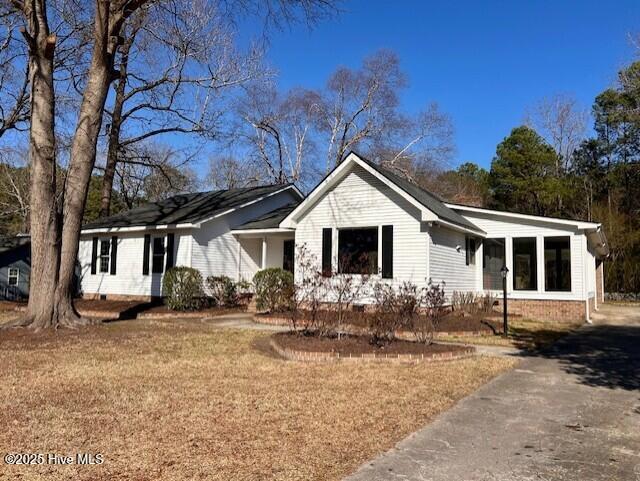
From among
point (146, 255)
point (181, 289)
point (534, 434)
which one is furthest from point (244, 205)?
point (534, 434)

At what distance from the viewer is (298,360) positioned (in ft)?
29.7

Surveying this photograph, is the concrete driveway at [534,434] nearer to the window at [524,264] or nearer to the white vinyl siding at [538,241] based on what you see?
the white vinyl siding at [538,241]

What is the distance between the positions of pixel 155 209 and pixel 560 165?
33.6m

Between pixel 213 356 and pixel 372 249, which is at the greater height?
pixel 372 249

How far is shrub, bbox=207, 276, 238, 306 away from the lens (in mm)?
19147

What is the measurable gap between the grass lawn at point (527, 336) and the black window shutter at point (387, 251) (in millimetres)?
3931

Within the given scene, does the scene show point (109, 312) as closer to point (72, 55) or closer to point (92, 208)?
point (72, 55)

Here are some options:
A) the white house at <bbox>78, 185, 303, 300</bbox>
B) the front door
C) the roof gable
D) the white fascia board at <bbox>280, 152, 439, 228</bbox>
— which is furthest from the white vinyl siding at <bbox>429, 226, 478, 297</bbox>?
the front door

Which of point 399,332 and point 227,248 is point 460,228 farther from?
point 227,248

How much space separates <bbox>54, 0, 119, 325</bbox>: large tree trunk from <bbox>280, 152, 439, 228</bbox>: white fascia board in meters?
6.99

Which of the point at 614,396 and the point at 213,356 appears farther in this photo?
the point at 213,356

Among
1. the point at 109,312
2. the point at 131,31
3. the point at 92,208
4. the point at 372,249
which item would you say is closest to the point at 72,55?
the point at 131,31

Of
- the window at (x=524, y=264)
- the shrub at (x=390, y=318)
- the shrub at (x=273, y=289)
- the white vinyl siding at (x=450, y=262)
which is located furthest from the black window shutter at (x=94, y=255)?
the window at (x=524, y=264)

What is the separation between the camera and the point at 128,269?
21.7 metres
